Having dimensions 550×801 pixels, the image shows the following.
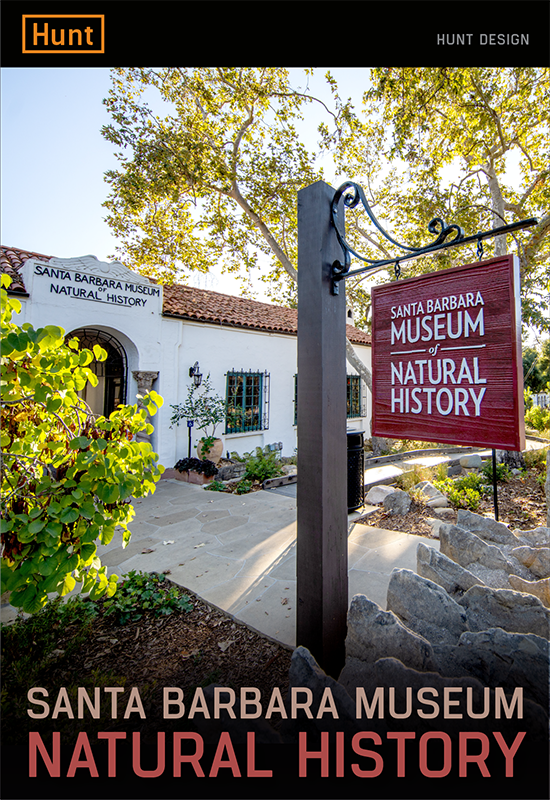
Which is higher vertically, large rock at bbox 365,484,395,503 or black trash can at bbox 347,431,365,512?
black trash can at bbox 347,431,365,512

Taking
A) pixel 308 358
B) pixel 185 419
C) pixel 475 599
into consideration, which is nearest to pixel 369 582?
pixel 475 599

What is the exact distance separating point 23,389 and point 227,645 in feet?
7.29

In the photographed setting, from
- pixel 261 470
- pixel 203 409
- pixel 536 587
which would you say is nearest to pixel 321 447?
pixel 536 587

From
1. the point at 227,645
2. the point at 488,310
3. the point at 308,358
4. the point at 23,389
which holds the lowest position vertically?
the point at 227,645

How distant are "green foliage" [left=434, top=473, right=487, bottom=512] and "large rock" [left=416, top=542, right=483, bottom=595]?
316cm

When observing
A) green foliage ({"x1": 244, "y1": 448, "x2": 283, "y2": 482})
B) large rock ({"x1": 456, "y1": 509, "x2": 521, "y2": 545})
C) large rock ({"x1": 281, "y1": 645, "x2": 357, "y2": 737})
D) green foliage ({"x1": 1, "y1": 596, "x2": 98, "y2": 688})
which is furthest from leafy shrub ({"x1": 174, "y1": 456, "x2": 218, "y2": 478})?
large rock ({"x1": 281, "y1": 645, "x2": 357, "y2": 737})

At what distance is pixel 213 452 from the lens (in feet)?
28.9

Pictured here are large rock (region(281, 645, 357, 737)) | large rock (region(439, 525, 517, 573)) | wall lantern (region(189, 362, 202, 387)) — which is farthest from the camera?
wall lantern (region(189, 362, 202, 387))

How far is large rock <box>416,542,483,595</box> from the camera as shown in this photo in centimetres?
283

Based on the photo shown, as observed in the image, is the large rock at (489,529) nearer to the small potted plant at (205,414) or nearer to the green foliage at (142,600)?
the green foliage at (142,600)

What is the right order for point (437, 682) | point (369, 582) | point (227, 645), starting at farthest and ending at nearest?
point (369, 582), point (227, 645), point (437, 682)

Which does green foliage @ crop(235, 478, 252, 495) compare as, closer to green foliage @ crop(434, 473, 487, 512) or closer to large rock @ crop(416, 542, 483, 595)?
green foliage @ crop(434, 473, 487, 512)
